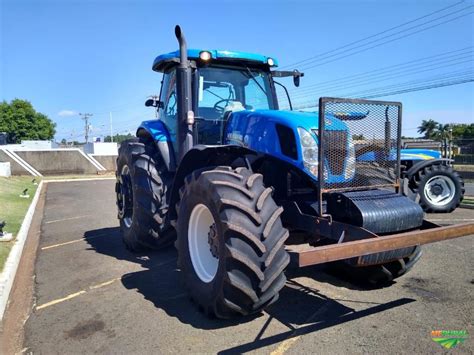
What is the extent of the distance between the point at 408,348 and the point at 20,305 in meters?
4.05

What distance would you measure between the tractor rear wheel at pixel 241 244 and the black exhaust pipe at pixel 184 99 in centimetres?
130

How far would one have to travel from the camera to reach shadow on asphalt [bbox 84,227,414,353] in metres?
3.78

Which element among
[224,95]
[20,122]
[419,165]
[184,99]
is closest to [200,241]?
[184,99]

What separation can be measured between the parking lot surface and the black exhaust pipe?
174 centimetres

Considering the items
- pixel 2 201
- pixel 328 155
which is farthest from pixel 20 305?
pixel 2 201

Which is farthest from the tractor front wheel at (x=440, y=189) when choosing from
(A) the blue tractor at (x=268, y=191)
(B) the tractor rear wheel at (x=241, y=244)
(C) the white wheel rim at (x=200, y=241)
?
(B) the tractor rear wheel at (x=241, y=244)

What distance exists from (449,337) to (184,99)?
3681mm

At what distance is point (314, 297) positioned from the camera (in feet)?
14.7

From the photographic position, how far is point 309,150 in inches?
157

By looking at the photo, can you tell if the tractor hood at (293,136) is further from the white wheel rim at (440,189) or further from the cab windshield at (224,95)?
the white wheel rim at (440,189)

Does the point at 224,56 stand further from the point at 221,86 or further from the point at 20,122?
the point at 20,122

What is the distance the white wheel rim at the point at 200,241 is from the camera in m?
4.24

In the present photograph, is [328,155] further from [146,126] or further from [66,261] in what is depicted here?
[66,261]

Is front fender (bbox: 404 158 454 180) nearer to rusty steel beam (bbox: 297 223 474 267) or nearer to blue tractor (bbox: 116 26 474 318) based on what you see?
blue tractor (bbox: 116 26 474 318)
